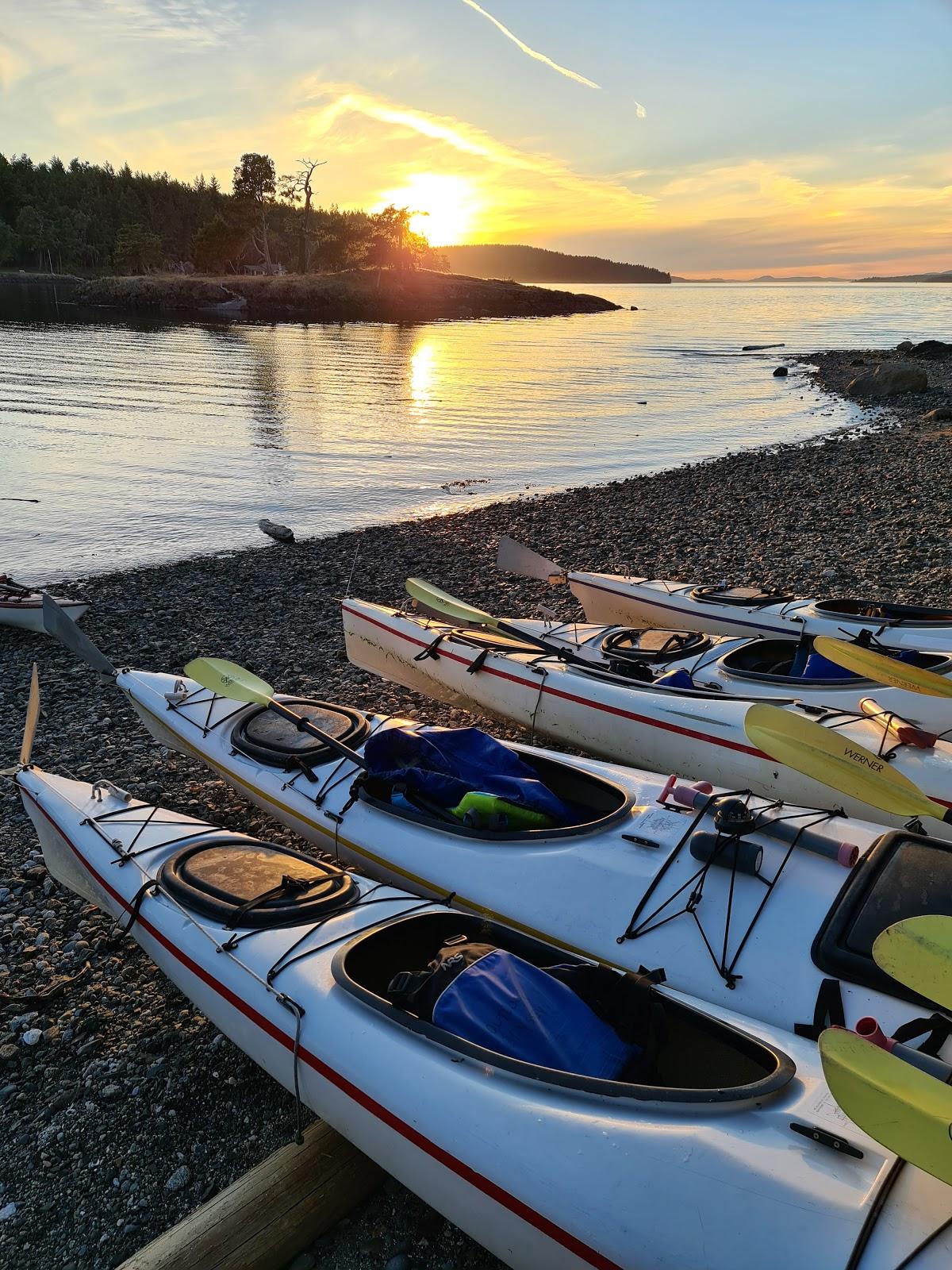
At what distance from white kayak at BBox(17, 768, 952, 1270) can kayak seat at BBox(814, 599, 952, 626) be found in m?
Answer: 4.59

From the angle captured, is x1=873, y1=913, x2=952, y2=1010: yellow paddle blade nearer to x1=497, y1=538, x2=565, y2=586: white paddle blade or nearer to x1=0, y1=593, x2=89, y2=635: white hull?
x1=497, y1=538, x2=565, y2=586: white paddle blade

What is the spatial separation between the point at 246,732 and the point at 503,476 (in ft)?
46.5

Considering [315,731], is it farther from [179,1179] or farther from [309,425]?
[309,425]

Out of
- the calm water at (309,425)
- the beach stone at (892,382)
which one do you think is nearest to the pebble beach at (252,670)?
the calm water at (309,425)

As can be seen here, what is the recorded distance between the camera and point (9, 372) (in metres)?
32.7

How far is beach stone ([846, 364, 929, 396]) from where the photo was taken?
91.9ft

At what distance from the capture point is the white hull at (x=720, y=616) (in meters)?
6.61

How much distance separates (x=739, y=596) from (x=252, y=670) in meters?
4.98

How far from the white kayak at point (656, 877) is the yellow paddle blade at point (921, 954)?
2.53 feet

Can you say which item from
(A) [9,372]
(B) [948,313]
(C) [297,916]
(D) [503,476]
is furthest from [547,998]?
(B) [948,313]

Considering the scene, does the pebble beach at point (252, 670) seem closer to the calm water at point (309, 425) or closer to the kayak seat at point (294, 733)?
the kayak seat at point (294, 733)

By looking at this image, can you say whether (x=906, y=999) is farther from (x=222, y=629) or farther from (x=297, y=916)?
(x=222, y=629)

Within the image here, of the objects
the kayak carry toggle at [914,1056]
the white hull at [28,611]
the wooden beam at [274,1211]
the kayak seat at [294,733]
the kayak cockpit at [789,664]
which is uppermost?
the kayak cockpit at [789,664]

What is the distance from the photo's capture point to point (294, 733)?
5594 millimetres
